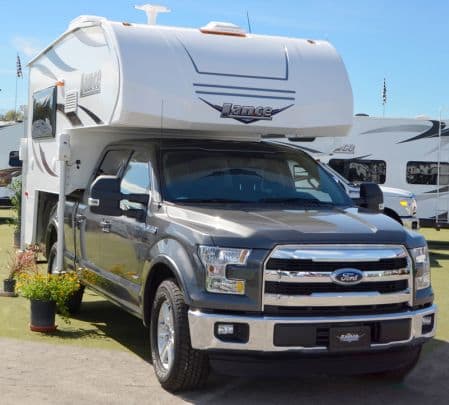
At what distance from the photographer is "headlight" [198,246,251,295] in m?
4.91

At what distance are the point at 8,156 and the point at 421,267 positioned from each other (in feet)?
57.7

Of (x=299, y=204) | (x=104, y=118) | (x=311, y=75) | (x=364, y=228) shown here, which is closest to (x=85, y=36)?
(x=104, y=118)

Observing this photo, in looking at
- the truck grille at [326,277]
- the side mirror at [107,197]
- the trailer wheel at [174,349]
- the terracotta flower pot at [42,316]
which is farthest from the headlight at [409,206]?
the trailer wheel at [174,349]

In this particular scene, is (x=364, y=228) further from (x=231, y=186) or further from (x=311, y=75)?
(x=311, y=75)

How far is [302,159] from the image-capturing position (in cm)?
707

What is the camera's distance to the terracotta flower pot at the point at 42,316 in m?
7.10

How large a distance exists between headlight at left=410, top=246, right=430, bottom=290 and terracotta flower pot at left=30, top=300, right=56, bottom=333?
137 inches

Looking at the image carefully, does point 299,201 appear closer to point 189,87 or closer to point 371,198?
point 371,198

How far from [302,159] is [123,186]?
167 centimetres

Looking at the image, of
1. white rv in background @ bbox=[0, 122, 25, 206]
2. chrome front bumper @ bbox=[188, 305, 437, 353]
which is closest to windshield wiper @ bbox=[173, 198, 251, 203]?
chrome front bumper @ bbox=[188, 305, 437, 353]

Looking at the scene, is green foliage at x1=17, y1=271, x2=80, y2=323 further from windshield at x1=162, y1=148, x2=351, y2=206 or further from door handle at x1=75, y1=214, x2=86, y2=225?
windshield at x1=162, y1=148, x2=351, y2=206

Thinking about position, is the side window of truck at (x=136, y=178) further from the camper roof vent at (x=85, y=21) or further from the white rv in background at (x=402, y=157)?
the white rv in background at (x=402, y=157)

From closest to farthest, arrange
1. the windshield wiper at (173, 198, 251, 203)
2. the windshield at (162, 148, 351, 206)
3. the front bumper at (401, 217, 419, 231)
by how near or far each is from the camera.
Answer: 1. the windshield wiper at (173, 198, 251, 203)
2. the windshield at (162, 148, 351, 206)
3. the front bumper at (401, 217, 419, 231)

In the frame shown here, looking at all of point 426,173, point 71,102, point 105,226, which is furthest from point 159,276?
point 426,173
